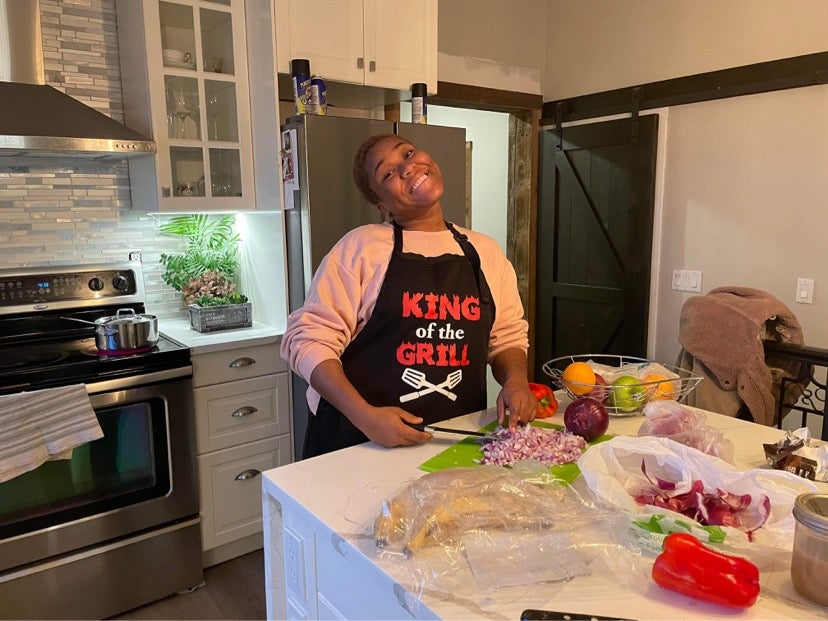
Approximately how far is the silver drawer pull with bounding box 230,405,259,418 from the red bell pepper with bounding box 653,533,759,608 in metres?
1.93

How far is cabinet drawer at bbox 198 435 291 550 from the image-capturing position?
240 cm

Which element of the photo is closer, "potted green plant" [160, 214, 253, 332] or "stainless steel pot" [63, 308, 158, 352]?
"stainless steel pot" [63, 308, 158, 352]

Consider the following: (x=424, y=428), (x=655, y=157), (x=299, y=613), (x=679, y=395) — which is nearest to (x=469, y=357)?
(x=424, y=428)

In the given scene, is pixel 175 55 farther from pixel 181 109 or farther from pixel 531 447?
pixel 531 447

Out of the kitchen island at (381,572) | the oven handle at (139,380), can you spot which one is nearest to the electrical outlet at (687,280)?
the kitchen island at (381,572)

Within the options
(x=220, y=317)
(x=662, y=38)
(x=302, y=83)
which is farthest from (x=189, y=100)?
(x=662, y=38)

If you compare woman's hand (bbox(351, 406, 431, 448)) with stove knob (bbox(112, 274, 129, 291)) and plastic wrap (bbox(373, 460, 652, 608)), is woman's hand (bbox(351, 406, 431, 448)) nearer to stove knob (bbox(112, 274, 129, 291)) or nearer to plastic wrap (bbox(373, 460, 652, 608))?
plastic wrap (bbox(373, 460, 652, 608))

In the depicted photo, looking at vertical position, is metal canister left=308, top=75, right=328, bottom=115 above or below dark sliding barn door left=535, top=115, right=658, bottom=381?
above

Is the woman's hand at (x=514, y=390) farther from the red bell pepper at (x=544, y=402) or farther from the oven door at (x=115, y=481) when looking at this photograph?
the oven door at (x=115, y=481)

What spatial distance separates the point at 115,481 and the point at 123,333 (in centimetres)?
→ 50

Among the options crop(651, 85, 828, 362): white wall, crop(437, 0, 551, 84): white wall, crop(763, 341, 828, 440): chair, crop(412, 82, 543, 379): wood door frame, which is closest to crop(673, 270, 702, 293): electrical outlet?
crop(651, 85, 828, 362): white wall

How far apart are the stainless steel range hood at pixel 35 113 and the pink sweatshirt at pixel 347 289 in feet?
3.91

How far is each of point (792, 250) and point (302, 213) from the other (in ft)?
7.02

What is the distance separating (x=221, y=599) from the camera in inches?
90.5
